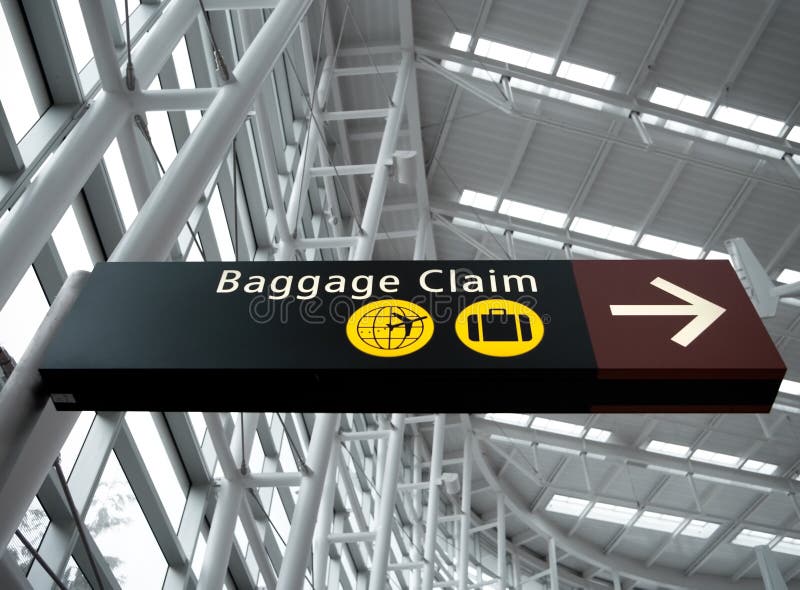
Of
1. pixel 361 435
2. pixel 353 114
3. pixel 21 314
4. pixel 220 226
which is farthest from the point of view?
pixel 353 114

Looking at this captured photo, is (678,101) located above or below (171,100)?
above

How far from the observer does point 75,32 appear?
9.02 metres

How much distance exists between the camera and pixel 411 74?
2019cm

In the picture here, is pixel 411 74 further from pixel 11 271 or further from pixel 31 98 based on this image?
pixel 11 271

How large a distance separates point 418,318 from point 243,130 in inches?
464

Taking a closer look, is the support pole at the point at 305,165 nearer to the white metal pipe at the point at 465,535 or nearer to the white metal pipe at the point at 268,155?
the white metal pipe at the point at 268,155

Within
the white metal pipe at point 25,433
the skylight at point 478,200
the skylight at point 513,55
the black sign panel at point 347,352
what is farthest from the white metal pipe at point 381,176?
the white metal pipe at point 25,433

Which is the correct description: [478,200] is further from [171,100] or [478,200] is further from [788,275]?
[171,100]

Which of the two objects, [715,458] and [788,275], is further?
[715,458]

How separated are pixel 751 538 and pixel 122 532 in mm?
33592

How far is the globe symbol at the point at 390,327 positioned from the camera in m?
4.49

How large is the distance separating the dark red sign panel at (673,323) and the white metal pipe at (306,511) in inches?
334

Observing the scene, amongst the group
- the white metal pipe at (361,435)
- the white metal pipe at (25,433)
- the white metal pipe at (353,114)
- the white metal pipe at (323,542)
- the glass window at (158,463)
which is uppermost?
the white metal pipe at (353,114)

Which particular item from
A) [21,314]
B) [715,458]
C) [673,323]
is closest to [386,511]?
[21,314]
